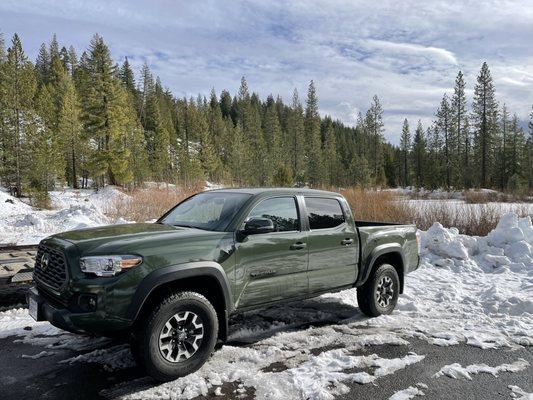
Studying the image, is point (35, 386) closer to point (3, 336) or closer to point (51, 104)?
point (3, 336)

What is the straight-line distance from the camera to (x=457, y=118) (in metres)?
70.6

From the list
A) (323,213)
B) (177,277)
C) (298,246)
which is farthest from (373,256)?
(177,277)

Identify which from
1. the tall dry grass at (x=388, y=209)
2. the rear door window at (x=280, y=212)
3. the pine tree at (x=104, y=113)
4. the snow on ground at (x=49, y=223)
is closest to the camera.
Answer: the rear door window at (x=280, y=212)

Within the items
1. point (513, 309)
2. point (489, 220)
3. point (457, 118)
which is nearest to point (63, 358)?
point (513, 309)

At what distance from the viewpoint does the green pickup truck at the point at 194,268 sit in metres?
3.87

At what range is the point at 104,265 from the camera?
3.85m

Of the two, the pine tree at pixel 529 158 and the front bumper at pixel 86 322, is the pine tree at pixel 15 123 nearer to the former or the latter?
the front bumper at pixel 86 322

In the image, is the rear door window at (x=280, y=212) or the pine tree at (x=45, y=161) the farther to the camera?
the pine tree at (x=45, y=161)

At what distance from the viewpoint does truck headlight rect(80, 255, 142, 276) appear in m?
3.85

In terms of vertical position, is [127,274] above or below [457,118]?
below

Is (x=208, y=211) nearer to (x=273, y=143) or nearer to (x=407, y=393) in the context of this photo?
(x=407, y=393)

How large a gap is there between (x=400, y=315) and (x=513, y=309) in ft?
5.58

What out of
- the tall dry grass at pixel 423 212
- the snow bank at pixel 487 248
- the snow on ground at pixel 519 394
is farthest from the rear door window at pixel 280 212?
the tall dry grass at pixel 423 212

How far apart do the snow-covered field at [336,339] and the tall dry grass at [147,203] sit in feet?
36.1
